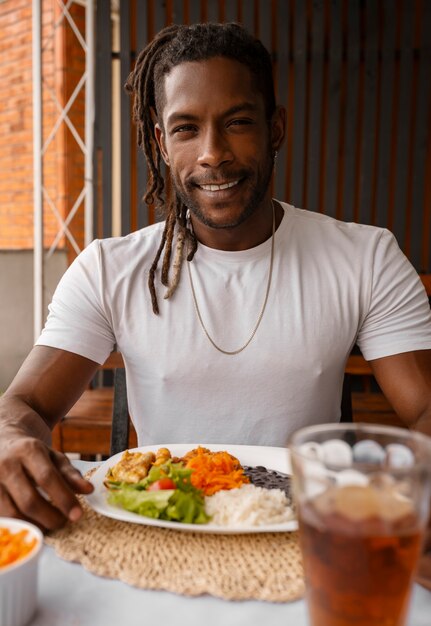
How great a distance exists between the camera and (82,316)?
1651mm

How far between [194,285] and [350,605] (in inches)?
47.5

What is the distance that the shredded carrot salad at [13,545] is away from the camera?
767 mm

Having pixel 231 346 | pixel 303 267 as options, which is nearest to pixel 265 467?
pixel 231 346

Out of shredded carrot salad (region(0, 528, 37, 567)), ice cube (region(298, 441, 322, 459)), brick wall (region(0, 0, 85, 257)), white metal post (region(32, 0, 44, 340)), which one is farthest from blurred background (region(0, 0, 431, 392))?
ice cube (region(298, 441, 322, 459))

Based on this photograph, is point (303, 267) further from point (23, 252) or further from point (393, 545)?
point (23, 252)

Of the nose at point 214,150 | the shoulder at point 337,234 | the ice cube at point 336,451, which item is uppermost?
the nose at point 214,150

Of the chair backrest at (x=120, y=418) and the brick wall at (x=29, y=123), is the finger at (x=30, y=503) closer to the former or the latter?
the chair backrest at (x=120, y=418)

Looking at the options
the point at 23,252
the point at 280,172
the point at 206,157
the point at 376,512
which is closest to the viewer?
the point at 376,512

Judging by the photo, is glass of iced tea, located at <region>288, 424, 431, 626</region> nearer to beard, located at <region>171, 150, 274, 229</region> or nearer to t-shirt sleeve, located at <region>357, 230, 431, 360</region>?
t-shirt sleeve, located at <region>357, 230, 431, 360</region>

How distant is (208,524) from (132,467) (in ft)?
0.73

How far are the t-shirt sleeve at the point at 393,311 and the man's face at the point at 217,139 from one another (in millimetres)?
402

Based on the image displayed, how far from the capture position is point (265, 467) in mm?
1195

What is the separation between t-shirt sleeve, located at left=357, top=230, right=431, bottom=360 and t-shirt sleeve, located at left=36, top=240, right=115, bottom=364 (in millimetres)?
722

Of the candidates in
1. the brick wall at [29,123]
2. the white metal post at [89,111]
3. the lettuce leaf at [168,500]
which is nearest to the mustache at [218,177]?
the lettuce leaf at [168,500]
